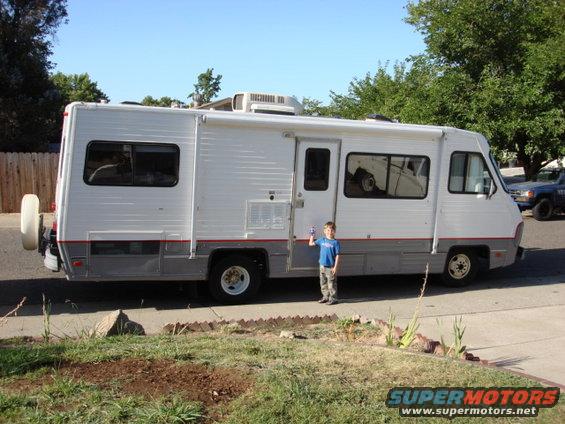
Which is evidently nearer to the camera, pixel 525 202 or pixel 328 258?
pixel 328 258

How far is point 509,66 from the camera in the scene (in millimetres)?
21375

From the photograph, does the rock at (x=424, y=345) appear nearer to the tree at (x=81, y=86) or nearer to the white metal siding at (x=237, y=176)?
the white metal siding at (x=237, y=176)

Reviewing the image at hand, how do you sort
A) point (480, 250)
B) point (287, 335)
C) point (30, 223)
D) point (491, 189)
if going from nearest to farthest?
point (287, 335) < point (30, 223) < point (491, 189) < point (480, 250)

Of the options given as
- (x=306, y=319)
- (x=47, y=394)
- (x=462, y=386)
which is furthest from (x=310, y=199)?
(x=47, y=394)

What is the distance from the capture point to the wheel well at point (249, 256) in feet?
28.4

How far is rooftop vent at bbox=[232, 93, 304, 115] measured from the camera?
9438 mm

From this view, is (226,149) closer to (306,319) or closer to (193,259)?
(193,259)

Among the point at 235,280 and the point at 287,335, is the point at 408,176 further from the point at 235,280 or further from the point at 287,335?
the point at 287,335

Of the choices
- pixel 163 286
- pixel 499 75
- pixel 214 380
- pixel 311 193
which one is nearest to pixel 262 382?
pixel 214 380

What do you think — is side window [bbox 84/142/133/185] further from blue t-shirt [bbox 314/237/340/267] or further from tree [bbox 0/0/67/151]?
tree [bbox 0/0/67/151]

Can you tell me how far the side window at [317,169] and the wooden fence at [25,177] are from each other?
12322 millimetres

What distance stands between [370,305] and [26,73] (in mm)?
18849

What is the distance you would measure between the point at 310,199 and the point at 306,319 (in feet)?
7.60

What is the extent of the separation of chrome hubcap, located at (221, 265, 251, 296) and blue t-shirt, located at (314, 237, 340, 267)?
114cm
